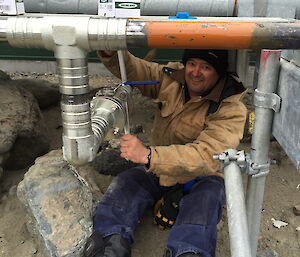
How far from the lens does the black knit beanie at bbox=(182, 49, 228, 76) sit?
1946 millimetres

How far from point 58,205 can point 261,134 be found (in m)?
1.31

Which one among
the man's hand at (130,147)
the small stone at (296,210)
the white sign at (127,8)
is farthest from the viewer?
the small stone at (296,210)

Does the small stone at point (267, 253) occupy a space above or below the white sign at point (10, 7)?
below

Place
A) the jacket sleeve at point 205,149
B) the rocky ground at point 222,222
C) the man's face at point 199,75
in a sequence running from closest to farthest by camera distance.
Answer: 1. the jacket sleeve at point 205,149
2. the man's face at point 199,75
3. the rocky ground at point 222,222

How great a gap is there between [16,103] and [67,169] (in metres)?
0.81

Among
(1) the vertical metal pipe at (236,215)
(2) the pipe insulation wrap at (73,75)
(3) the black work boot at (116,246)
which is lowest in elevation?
(3) the black work boot at (116,246)

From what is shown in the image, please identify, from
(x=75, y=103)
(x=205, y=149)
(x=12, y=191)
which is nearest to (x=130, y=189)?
(x=205, y=149)

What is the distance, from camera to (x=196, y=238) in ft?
5.95

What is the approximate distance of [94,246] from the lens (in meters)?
1.83

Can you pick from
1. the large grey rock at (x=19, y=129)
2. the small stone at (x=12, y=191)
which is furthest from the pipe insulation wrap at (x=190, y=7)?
the small stone at (x=12, y=191)

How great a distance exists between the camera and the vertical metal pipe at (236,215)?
96 centimetres

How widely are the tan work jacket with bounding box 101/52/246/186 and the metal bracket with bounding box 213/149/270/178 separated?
63cm

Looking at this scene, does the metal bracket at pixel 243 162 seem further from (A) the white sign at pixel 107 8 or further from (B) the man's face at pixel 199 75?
(B) the man's face at pixel 199 75

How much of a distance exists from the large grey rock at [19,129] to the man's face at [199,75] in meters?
1.25
